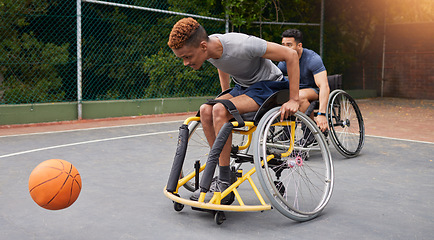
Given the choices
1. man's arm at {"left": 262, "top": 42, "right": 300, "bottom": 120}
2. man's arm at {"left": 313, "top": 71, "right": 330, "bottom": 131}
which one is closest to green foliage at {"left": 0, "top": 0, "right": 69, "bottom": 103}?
man's arm at {"left": 313, "top": 71, "right": 330, "bottom": 131}

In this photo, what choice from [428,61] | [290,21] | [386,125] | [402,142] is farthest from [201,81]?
[428,61]

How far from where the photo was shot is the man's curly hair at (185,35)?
3502 millimetres

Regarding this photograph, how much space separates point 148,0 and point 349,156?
6549 mm

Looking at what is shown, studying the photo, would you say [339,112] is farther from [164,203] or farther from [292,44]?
[164,203]

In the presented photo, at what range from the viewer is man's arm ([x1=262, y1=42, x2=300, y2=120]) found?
377cm

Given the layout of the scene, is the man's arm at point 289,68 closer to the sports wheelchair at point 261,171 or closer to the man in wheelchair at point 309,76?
the sports wheelchair at point 261,171

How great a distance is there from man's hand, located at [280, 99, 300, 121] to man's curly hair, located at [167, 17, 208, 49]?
77cm

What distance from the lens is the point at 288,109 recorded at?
12.3 feet

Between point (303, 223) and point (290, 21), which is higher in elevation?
point (290, 21)

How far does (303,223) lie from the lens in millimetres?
3631

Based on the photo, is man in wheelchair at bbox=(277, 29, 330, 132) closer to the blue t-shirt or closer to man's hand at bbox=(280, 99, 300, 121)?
the blue t-shirt

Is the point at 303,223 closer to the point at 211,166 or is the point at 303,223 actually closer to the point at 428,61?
the point at 211,166

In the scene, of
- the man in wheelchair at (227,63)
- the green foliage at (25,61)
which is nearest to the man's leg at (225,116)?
the man in wheelchair at (227,63)

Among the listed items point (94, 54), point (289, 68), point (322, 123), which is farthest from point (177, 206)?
point (94, 54)
